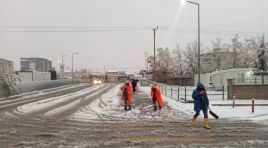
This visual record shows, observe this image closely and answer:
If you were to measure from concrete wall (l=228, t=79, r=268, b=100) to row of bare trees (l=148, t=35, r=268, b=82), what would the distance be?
47.4m

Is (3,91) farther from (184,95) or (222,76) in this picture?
(222,76)

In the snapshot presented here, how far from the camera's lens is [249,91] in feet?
105

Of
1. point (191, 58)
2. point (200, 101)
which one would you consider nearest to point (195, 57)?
point (191, 58)

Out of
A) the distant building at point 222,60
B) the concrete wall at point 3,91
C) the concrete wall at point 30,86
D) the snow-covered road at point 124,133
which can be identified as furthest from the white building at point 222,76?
the distant building at point 222,60

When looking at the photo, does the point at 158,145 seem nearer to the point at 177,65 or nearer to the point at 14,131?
the point at 14,131

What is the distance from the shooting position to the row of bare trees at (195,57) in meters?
86.3

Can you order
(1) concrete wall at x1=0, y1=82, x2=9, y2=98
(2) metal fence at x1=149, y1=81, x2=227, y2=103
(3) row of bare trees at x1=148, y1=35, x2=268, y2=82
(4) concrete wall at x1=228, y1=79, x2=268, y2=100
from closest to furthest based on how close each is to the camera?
(2) metal fence at x1=149, y1=81, x2=227, y2=103 < (4) concrete wall at x1=228, y1=79, x2=268, y2=100 < (1) concrete wall at x1=0, y1=82, x2=9, y2=98 < (3) row of bare trees at x1=148, y1=35, x2=268, y2=82

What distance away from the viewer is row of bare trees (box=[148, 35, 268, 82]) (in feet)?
283

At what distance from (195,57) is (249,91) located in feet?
249

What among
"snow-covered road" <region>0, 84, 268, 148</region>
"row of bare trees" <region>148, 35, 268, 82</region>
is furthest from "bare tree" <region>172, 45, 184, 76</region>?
"snow-covered road" <region>0, 84, 268, 148</region>

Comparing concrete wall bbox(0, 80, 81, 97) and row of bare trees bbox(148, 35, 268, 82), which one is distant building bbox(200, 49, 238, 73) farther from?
concrete wall bbox(0, 80, 81, 97)

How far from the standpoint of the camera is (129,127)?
14.4 meters

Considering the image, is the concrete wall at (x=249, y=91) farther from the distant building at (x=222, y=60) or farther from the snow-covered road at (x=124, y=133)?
the distant building at (x=222, y=60)

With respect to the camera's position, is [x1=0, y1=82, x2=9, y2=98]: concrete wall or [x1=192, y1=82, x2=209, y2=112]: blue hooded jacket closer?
[x1=192, y1=82, x2=209, y2=112]: blue hooded jacket
